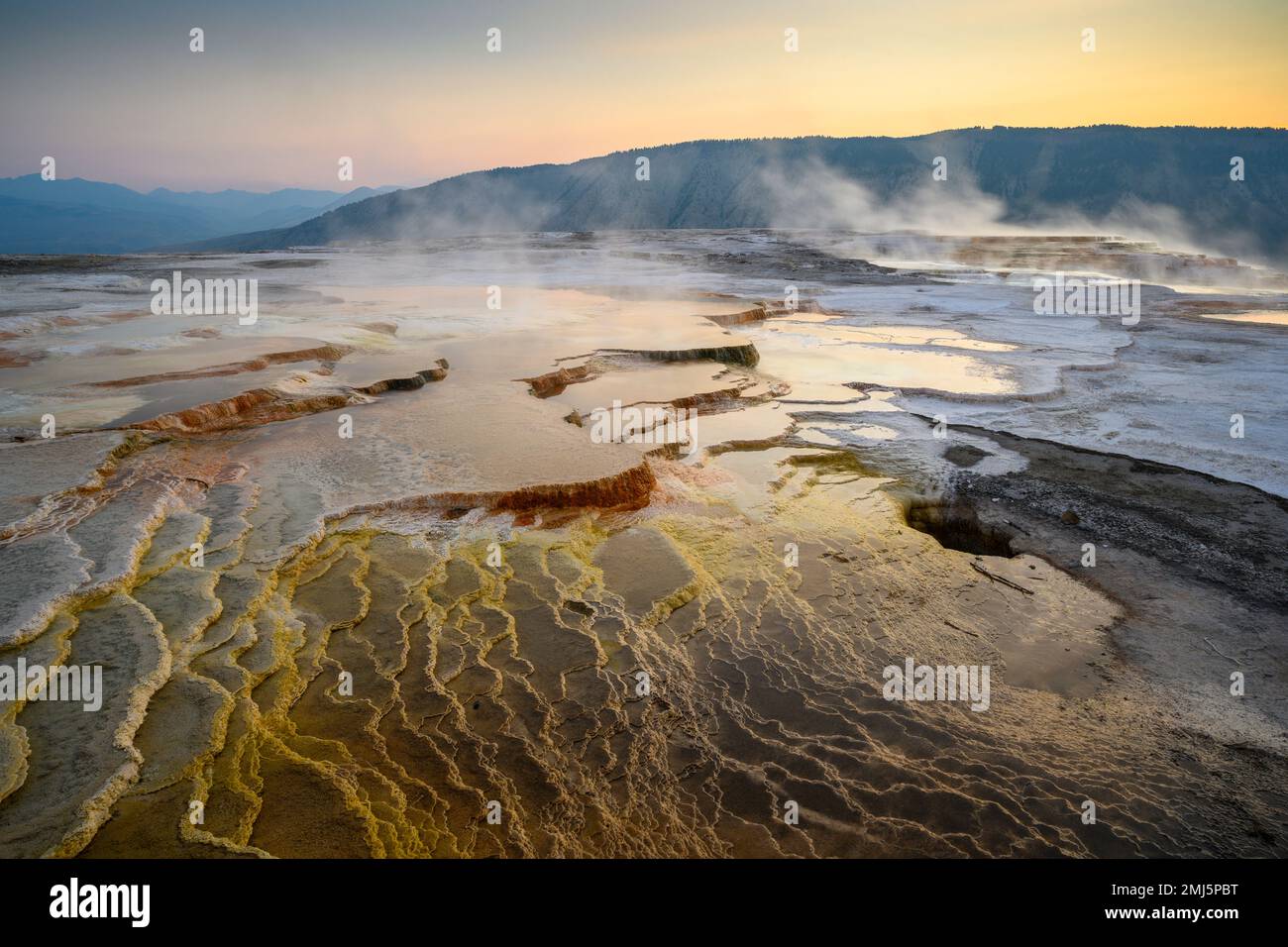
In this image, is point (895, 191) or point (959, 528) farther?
point (895, 191)

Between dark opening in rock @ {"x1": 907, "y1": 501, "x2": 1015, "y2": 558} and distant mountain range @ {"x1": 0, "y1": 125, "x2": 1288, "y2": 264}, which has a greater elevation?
distant mountain range @ {"x1": 0, "y1": 125, "x2": 1288, "y2": 264}

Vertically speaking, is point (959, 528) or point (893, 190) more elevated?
point (893, 190)

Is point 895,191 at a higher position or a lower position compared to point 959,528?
higher

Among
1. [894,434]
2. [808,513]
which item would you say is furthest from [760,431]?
[808,513]

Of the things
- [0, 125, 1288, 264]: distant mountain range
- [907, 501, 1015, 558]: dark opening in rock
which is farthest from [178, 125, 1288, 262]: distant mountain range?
[907, 501, 1015, 558]: dark opening in rock

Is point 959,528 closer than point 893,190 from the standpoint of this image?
Yes

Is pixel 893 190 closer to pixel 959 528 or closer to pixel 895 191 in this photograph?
pixel 895 191

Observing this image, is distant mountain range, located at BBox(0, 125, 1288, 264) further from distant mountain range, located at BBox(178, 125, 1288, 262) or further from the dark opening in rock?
the dark opening in rock

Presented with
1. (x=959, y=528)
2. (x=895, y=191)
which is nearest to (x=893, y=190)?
(x=895, y=191)
